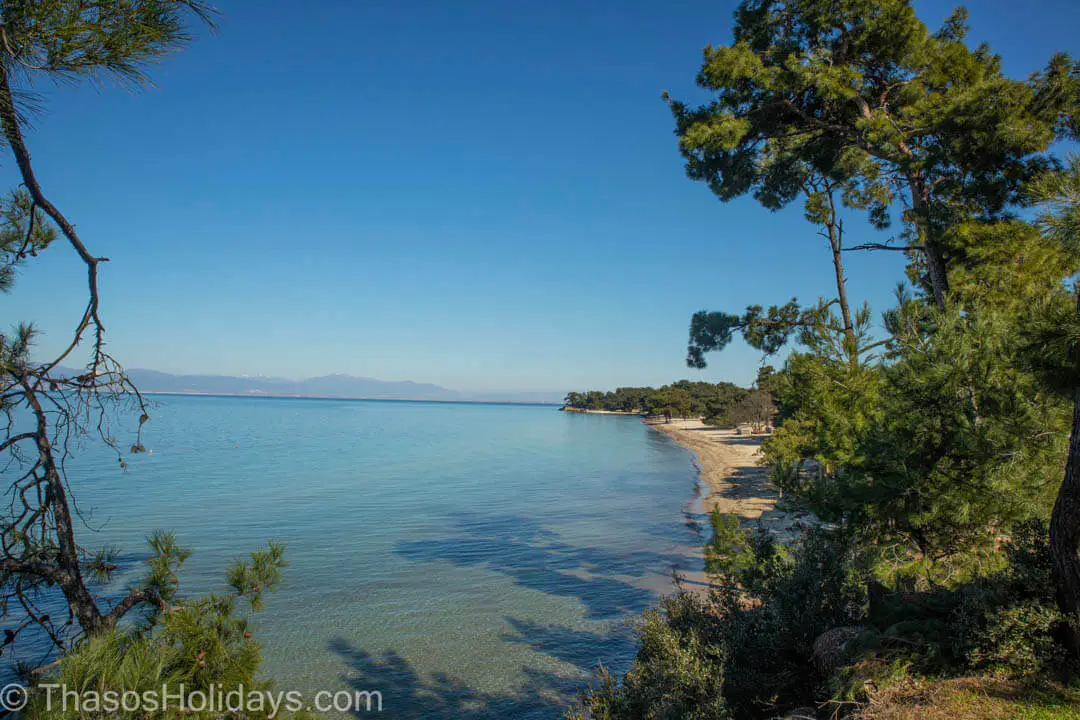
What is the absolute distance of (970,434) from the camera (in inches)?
213

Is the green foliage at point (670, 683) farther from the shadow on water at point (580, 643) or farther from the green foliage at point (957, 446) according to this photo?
the shadow on water at point (580, 643)

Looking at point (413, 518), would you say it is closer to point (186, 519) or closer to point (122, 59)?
point (186, 519)

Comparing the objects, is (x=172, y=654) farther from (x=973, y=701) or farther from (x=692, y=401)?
(x=692, y=401)

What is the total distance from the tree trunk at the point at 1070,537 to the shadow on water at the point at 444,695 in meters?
7.04

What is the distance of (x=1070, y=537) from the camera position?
14.6 feet

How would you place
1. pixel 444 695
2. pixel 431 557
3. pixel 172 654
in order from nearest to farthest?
pixel 172 654 < pixel 444 695 < pixel 431 557

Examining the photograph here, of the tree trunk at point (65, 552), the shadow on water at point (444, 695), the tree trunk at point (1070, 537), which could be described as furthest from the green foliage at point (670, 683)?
the tree trunk at point (65, 552)

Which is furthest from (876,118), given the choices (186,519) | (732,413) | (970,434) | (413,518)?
(732,413)

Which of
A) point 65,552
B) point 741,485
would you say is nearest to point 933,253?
point 65,552

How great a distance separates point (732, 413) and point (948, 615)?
7548 cm

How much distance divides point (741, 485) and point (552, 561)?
18.6m

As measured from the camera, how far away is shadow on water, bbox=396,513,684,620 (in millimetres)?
14406

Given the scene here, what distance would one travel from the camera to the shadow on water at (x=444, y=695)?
29.4ft

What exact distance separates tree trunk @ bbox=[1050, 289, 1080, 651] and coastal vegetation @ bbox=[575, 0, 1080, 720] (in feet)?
0.07
